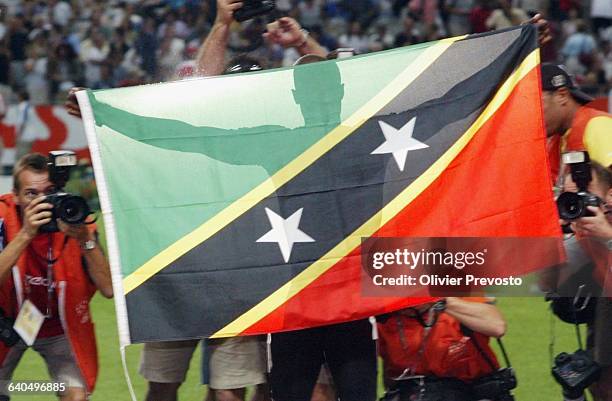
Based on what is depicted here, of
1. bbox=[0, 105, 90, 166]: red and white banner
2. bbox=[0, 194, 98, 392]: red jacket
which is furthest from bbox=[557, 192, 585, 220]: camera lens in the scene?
bbox=[0, 105, 90, 166]: red and white banner

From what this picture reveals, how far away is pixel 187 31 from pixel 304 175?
14.2m

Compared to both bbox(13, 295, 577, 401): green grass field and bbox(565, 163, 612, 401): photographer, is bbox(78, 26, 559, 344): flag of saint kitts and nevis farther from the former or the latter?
bbox(13, 295, 577, 401): green grass field

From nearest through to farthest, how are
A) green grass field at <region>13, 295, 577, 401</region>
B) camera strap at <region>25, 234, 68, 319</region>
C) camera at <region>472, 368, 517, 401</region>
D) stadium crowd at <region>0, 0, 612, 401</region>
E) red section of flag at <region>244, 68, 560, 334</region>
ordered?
red section of flag at <region>244, 68, 560, 334</region> → stadium crowd at <region>0, 0, 612, 401</region> → camera strap at <region>25, 234, 68, 319</region> → camera at <region>472, 368, 517, 401</region> → green grass field at <region>13, 295, 577, 401</region>

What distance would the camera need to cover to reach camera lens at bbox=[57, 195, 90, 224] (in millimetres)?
4816

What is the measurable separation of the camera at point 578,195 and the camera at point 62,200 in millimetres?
1956

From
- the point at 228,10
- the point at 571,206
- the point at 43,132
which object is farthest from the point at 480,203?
the point at 43,132

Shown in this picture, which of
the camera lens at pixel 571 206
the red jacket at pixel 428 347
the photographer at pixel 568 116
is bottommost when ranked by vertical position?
the red jacket at pixel 428 347

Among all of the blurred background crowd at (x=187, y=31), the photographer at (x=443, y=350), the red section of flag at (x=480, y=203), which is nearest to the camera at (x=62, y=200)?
the red section of flag at (x=480, y=203)

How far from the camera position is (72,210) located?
4.84 m

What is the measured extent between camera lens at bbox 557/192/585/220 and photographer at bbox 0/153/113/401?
6.42 ft

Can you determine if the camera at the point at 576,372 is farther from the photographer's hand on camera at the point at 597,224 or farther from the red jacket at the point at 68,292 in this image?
the red jacket at the point at 68,292

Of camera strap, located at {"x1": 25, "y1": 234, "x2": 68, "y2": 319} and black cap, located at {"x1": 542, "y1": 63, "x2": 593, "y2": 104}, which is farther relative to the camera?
black cap, located at {"x1": 542, "y1": 63, "x2": 593, "y2": 104}

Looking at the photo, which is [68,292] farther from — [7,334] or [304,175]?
[304,175]

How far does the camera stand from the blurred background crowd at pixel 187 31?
17234 mm
